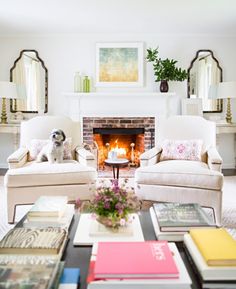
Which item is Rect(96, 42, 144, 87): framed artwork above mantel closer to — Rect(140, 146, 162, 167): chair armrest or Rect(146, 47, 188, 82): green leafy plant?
Rect(146, 47, 188, 82): green leafy plant

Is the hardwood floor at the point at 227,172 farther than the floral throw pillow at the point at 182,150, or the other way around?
the hardwood floor at the point at 227,172

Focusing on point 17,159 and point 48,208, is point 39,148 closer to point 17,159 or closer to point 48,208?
point 17,159

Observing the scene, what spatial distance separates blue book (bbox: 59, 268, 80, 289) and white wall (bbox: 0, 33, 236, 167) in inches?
175

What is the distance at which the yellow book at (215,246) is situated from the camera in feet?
4.25

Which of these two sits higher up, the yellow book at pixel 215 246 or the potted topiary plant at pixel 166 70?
the potted topiary plant at pixel 166 70

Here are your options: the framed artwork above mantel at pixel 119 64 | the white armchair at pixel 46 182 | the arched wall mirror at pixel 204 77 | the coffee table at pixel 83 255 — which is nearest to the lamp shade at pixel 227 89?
the arched wall mirror at pixel 204 77

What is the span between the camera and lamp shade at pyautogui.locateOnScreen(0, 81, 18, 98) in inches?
200

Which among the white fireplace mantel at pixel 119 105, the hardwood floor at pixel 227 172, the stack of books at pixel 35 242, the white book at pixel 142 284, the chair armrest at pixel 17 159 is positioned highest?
the white fireplace mantel at pixel 119 105

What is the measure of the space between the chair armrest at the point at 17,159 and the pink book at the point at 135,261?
2.02m

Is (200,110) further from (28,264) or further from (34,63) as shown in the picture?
(28,264)

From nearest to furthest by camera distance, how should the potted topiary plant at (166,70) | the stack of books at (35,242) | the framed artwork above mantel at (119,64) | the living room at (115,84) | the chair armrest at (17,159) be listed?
the stack of books at (35,242), the chair armrest at (17,159), the potted topiary plant at (166,70), the living room at (115,84), the framed artwork above mantel at (119,64)

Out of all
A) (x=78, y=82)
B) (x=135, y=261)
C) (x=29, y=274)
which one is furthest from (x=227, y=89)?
(x=29, y=274)

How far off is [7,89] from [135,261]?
4.35 meters

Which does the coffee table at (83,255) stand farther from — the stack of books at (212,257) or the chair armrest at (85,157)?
the chair armrest at (85,157)
